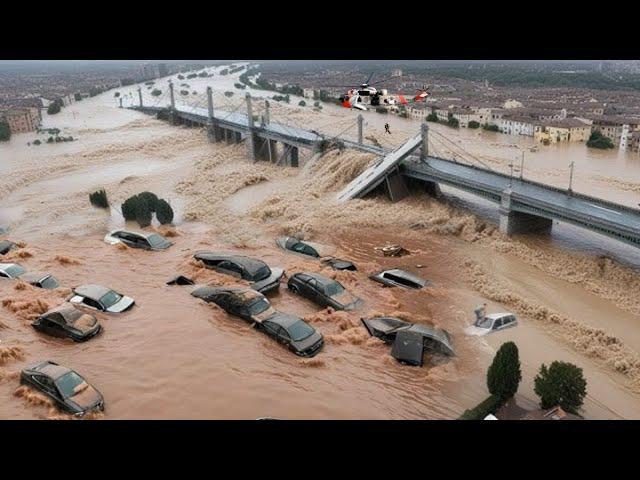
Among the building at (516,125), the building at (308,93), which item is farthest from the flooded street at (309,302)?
the building at (308,93)

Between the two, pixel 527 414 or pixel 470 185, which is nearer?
pixel 527 414

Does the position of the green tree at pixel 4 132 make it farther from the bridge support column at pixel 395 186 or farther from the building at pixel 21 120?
the bridge support column at pixel 395 186

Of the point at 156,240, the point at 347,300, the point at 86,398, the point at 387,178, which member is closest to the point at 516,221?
→ the point at 387,178

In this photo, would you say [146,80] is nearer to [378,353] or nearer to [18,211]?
[18,211]

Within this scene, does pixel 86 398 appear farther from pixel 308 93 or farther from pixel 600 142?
pixel 308 93

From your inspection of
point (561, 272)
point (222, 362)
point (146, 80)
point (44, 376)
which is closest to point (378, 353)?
point (222, 362)

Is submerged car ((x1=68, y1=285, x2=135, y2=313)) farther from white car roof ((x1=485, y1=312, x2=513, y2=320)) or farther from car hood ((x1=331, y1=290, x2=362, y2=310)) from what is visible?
white car roof ((x1=485, y1=312, x2=513, y2=320))
